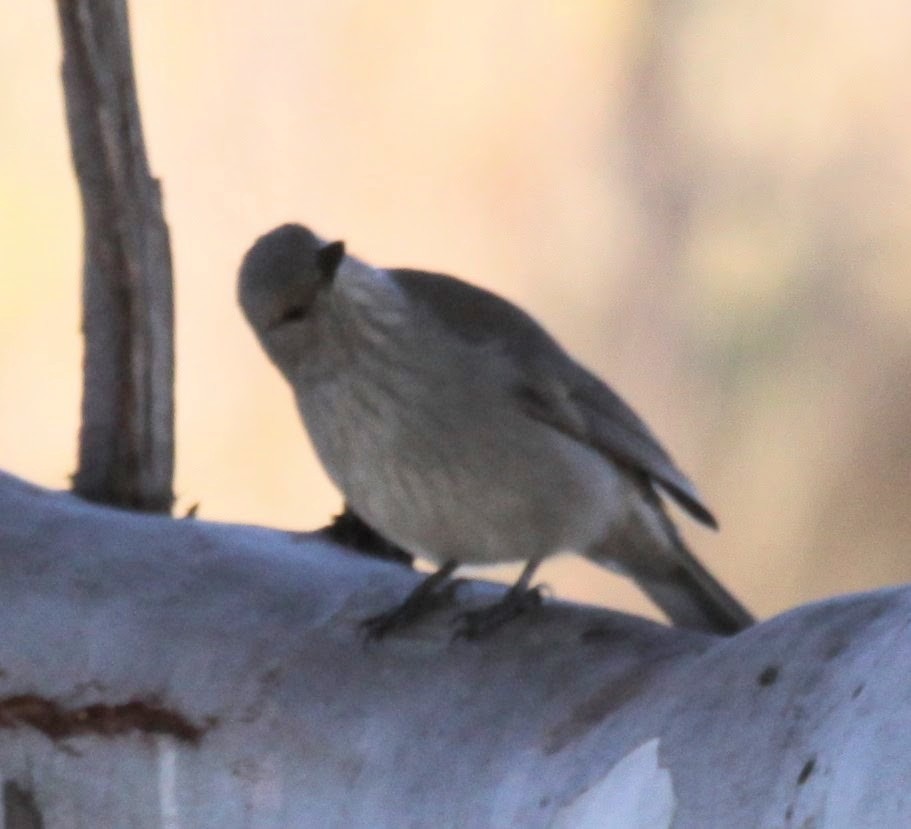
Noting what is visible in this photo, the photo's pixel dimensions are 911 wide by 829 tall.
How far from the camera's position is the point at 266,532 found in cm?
176

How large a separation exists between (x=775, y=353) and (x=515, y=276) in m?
0.75

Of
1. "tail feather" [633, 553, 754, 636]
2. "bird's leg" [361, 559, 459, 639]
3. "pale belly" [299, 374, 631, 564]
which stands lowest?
"tail feather" [633, 553, 754, 636]

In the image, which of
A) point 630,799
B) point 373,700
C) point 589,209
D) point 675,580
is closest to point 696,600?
point 675,580

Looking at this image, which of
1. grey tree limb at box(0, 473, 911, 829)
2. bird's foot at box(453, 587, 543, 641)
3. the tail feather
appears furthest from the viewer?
the tail feather

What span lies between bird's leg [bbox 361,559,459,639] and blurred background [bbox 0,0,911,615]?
247 centimetres

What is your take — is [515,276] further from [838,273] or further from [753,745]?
[753,745]

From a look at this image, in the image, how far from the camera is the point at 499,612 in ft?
5.12

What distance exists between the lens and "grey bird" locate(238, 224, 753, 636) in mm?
1845

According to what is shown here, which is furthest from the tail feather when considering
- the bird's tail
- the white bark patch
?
the white bark patch

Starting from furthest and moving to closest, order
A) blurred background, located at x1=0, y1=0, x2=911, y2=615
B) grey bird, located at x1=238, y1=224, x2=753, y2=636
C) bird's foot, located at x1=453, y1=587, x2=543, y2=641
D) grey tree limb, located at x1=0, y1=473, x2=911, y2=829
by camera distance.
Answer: blurred background, located at x1=0, y1=0, x2=911, y2=615 → grey bird, located at x1=238, y1=224, x2=753, y2=636 → bird's foot, located at x1=453, y1=587, x2=543, y2=641 → grey tree limb, located at x1=0, y1=473, x2=911, y2=829

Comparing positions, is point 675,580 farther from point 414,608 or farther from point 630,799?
point 630,799

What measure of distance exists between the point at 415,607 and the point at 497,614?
9 cm

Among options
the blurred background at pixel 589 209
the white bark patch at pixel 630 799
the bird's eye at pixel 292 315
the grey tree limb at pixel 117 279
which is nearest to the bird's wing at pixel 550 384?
the bird's eye at pixel 292 315

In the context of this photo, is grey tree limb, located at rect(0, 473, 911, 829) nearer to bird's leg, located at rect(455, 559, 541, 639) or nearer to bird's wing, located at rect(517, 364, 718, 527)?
bird's leg, located at rect(455, 559, 541, 639)
